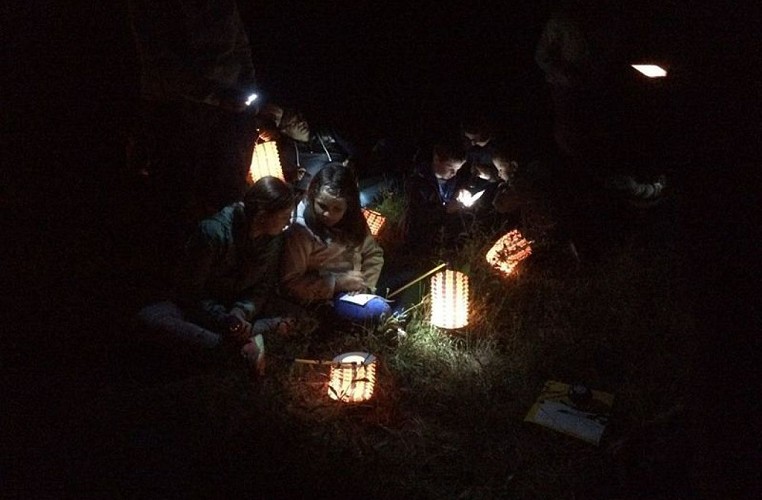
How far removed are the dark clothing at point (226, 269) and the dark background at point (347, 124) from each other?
87 cm

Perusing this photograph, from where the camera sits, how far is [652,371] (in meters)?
4.91

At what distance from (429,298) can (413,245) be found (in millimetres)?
1511

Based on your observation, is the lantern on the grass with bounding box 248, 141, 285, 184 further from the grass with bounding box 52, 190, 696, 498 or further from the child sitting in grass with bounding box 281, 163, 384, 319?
the grass with bounding box 52, 190, 696, 498

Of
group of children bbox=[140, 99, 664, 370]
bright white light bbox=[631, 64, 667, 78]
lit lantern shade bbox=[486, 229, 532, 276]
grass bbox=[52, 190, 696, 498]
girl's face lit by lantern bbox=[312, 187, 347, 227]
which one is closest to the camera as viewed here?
bright white light bbox=[631, 64, 667, 78]

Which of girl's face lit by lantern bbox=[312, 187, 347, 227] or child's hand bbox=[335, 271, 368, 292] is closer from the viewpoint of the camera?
girl's face lit by lantern bbox=[312, 187, 347, 227]

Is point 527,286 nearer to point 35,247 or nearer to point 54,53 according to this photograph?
point 35,247

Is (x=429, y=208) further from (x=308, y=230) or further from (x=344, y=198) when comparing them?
(x=308, y=230)

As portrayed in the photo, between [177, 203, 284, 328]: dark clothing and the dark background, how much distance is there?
87 cm

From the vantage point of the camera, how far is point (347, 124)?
9906mm

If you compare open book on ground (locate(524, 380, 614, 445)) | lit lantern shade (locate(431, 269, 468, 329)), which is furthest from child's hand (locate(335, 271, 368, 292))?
open book on ground (locate(524, 380, 614, 445))

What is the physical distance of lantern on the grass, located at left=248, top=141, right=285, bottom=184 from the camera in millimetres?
5973

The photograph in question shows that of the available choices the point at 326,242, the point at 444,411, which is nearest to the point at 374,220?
the point at 326,242

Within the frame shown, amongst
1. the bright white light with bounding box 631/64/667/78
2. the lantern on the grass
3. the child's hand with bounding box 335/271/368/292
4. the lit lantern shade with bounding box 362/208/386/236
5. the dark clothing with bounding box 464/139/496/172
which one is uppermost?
the dark clothing with bounding box 464/139/496/172

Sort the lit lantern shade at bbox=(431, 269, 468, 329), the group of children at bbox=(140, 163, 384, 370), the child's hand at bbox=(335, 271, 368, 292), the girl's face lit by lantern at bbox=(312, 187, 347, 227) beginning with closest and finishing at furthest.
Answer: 1. the group of children at bbox=(140, 163, 384, 370)
2. the lit lantern shade at bbox=(431, 269, 468, 329)
3. the girl's face lit by lantern at bbox=(312, 187, 347, 227)
4. the child's hand at bbox=(335, 271, 368, 292)
